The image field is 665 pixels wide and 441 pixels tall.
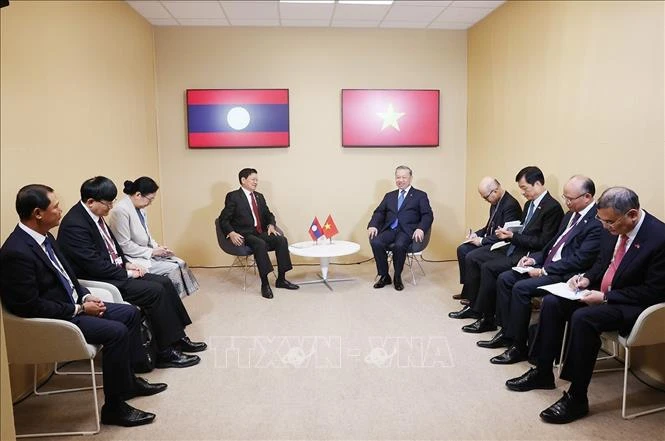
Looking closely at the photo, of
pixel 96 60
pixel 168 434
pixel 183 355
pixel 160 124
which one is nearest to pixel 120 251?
pixel 183 355

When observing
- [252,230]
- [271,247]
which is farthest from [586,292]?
[252,230]

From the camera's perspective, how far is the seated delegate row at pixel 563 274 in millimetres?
3113

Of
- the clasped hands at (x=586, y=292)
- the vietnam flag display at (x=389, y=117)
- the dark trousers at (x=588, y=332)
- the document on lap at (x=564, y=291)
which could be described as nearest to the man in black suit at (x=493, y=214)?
the document on lap at (x=564, y=291)

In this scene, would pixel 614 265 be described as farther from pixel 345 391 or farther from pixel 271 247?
pixel 271 247

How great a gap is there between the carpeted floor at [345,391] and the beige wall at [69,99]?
3.66 ft

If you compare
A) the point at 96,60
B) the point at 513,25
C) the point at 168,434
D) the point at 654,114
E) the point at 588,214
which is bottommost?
the point at 168,434

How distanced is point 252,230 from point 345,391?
3.21m

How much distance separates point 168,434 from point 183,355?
109 centimetres

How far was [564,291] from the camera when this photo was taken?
11.6ft

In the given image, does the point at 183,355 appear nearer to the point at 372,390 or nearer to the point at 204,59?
the point at 372,390

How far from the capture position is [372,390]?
11.6ft

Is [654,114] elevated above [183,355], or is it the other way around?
[654,114]

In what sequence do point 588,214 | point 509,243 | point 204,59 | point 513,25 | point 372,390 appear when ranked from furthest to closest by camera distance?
1. point 204,59
2. point 513,25
3. point 509,243
4. point 588,214
5. point 372,390

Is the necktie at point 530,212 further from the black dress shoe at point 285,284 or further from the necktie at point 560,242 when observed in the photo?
the black dress shoe at point 285,284
